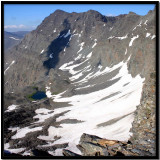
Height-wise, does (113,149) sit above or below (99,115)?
above

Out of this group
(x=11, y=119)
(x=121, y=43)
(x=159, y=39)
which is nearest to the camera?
(x=159, y=39)

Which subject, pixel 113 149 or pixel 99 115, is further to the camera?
pixel 99 115

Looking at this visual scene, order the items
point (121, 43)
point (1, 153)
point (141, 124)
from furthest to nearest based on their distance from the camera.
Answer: point (121, 43) < point (141, 124) < point (1, 153)

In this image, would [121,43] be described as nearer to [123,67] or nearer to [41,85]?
[123,67]

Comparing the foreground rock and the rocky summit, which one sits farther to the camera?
the rocky summit

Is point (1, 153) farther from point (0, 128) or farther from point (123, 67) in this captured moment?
point (123, 67)

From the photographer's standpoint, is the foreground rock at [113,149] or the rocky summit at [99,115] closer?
the foreground rock at [113,149]

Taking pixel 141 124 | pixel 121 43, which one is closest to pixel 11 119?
pixel 141 124

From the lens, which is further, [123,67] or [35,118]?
[123,67]

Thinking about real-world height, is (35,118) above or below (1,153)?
below

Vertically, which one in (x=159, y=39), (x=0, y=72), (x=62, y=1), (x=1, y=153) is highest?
(x=62, y=1)
